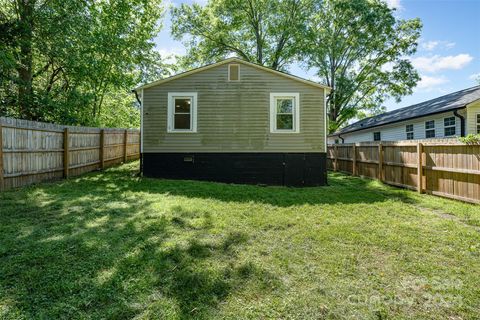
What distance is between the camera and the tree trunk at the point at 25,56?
32.2 ft

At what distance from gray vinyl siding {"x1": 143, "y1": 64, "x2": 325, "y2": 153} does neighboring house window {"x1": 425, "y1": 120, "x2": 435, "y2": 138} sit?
7.05 m

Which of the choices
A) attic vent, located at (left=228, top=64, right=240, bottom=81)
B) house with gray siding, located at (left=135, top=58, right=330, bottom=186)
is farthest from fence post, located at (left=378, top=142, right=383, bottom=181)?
attic vent, located at (left=228, top=64, right=240, bottom=81)

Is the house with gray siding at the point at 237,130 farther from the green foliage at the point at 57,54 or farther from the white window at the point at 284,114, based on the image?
the green foliage at the point at 57,54

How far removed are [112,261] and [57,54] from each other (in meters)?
10.9

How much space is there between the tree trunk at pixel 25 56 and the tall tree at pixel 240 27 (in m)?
12.2

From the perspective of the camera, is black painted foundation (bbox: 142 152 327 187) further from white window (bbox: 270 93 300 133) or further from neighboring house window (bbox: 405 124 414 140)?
neighboring house window (bbox: 405 124 414 140)

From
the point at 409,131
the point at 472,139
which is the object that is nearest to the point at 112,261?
the point at 472,139

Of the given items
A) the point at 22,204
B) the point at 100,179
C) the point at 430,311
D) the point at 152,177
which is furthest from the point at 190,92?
the point at 430,311

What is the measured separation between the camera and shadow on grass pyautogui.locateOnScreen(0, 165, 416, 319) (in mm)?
2363

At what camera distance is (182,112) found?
9453 mm

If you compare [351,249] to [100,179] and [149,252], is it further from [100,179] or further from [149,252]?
[100,179]

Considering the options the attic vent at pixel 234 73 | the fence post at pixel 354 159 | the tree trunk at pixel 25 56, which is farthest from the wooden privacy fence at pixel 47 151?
the fence post at pixel 354 159

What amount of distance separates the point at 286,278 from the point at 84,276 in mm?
2190

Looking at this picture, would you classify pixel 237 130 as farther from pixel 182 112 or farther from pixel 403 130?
pixel 403 130
